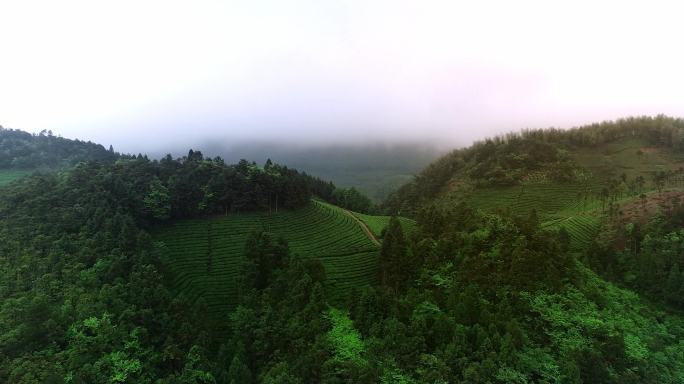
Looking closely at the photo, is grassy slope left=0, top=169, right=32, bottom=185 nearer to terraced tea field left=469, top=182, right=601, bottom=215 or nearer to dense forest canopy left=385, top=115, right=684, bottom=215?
dense forest canopy left=385, top=115, right=684, bottom=215

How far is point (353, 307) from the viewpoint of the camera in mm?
27719

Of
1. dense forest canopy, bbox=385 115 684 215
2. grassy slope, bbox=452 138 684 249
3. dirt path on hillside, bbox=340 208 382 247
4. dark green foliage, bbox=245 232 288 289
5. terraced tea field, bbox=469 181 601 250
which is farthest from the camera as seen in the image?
dense forest canopy, bbox=385 115 684 215

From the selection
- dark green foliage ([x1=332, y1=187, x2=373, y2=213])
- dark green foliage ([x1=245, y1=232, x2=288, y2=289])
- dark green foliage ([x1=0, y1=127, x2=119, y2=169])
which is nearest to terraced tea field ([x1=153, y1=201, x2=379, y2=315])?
dark green foliage ([x1=245, y1=232, x2=288, y2=289])

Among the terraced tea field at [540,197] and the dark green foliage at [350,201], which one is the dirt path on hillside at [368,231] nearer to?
the dark green foliage at [350,201]

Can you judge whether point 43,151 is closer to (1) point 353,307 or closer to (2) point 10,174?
(2) point 10,174

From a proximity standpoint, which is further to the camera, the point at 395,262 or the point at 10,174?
the point at 10,174

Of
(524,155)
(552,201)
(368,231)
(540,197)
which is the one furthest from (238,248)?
(524,155)

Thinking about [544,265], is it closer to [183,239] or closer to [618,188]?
[183,239]

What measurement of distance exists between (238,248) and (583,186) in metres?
55.9

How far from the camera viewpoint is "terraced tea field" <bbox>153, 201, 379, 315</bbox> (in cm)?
3772

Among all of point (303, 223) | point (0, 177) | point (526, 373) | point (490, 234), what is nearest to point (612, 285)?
point (490, 234)

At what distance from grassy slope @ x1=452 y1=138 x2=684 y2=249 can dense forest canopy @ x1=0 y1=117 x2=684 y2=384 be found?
1560cm

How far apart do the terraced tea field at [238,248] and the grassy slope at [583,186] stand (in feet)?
74.0

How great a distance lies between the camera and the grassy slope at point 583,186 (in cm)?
5675
